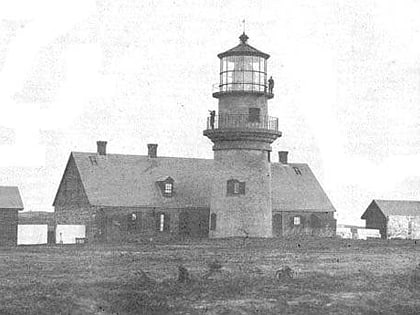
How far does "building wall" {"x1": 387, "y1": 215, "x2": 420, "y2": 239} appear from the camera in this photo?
221 ft

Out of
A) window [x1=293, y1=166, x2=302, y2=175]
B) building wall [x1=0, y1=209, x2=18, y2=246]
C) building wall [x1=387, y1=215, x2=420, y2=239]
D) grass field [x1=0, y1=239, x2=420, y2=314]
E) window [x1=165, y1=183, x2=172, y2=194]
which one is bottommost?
grass field [x1=0, y1=239, x2=420, y2=314]

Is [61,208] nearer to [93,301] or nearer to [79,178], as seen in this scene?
[79,178]

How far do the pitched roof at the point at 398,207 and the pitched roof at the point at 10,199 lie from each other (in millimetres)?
33354

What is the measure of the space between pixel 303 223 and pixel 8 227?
69.5 feet

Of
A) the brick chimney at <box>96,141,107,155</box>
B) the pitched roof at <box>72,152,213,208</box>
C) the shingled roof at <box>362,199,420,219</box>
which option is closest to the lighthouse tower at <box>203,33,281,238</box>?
the pitched roof at <box>72,152,213,208</box>

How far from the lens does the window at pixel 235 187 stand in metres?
45.7

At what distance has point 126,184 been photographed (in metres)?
52.1

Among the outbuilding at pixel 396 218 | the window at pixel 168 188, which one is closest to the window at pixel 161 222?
the window at pixel 168 188

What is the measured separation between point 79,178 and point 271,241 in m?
14.4

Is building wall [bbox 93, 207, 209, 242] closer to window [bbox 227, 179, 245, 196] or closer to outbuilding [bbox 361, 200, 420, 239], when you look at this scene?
window [bbox 227, 179, 245, 196]

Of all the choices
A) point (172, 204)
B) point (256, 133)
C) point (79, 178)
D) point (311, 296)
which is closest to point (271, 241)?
point (256, 133)

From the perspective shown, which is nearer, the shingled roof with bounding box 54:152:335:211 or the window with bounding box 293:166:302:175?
the shingled roof with bounding box 54:152:335:211

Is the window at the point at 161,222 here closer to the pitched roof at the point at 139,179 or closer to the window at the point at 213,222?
the pitched roof at the point at 139,179

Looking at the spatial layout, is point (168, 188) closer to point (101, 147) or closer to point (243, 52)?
point (101, 147)
